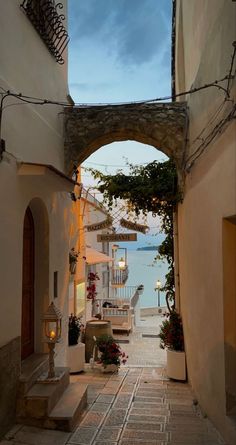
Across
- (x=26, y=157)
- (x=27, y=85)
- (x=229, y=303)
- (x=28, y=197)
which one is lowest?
(x=229, y=303)

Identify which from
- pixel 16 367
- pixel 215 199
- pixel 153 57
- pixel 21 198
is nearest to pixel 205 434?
pixel 16 367

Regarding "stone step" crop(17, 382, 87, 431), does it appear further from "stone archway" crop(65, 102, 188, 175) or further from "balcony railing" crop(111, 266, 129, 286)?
"balcony railing" crop(111, 266, 129, 286)

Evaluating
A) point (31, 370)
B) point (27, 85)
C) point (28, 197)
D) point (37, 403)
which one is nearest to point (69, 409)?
point (37, 403)

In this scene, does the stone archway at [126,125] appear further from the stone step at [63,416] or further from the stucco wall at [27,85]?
the stone step at [63,416]

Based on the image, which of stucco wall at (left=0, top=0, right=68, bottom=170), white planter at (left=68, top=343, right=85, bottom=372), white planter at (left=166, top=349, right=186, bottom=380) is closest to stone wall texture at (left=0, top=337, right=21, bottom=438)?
stucco wall at (left=0, top=0, right=68, bottom=170)

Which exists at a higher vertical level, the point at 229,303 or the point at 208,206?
the point at 208,206

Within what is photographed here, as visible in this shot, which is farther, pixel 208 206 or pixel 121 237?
pixel 121 237

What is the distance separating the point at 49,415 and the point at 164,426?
1.41m

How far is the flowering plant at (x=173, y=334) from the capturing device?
7430mm

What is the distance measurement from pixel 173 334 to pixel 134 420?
287cm

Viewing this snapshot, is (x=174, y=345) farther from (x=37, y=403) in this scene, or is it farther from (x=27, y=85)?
(x=27, y=85)

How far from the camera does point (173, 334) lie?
752cm

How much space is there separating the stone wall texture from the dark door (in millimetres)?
926

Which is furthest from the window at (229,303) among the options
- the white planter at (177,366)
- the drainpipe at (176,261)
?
the drainpipe at (176,261)
